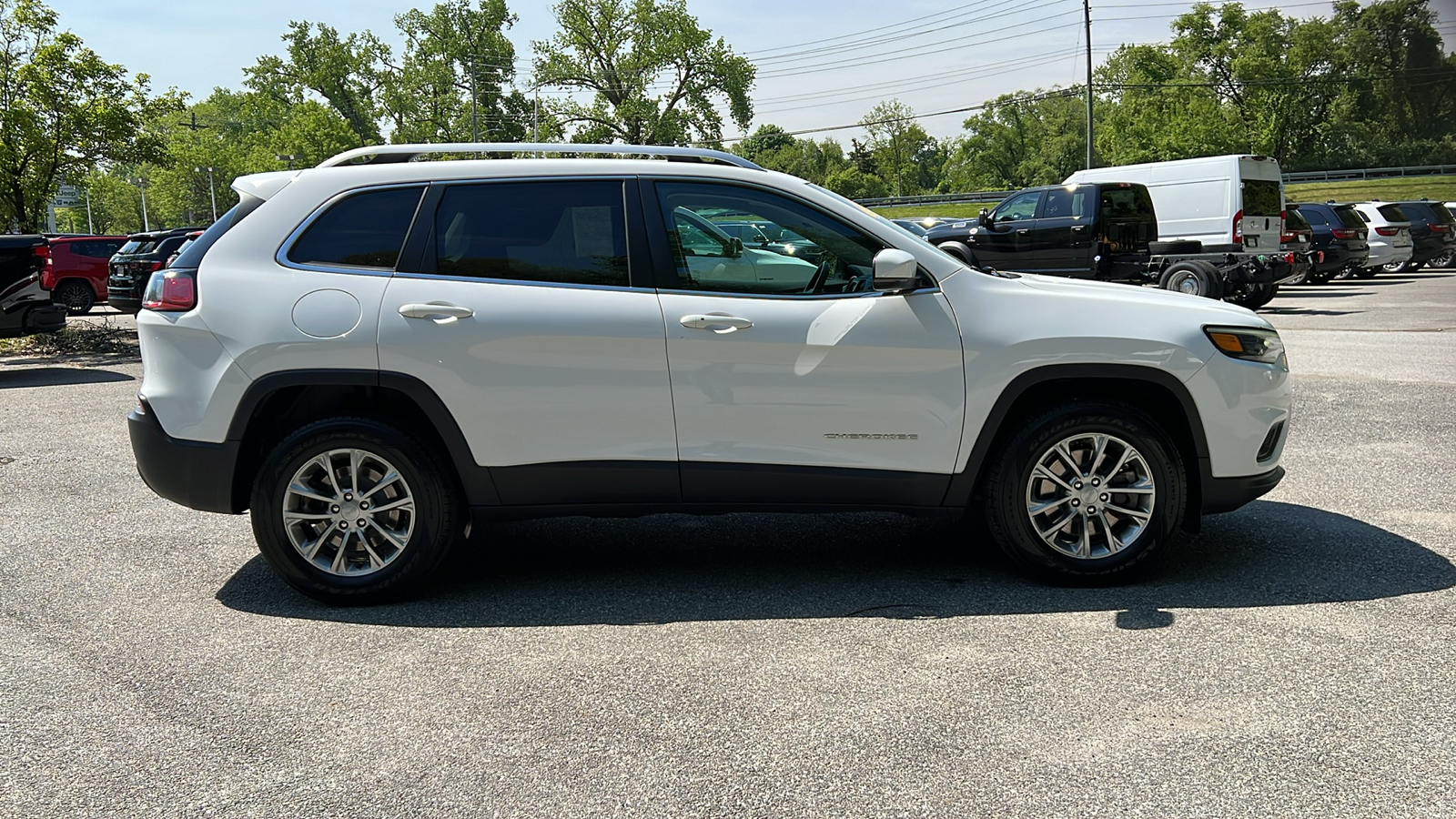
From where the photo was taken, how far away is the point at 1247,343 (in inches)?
185

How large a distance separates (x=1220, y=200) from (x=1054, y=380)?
1604cm

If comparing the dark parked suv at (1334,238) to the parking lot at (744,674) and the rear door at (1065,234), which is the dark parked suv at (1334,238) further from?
the parking lot at (744,674)

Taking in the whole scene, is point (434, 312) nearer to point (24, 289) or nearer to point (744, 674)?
point (744, 674)

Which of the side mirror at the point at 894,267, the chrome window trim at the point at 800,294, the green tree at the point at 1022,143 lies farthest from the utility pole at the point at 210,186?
the side mirror at the point at 894,267

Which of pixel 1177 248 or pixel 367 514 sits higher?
pixel 1177 248

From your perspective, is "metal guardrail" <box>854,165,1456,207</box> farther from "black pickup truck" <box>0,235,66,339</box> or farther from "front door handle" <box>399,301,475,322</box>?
"front door handle" <box>399,301,475,322</box>

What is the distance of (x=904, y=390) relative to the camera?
457 cm

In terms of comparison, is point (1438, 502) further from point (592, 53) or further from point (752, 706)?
point (592, 53)

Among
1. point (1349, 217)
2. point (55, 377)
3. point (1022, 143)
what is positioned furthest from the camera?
point (1022, 143)

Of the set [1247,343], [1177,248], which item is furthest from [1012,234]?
[1247,343]

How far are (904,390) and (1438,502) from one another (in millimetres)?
3262

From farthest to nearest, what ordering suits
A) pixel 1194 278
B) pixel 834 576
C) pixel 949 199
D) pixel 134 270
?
1. pixel 949 199
2. pixel 134 270
3. pixel 1194 278
4. pixel 834 576

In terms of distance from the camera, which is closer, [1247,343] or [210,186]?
[1247,343]

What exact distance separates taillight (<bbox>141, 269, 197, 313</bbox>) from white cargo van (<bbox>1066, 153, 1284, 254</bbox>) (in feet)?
54.1
